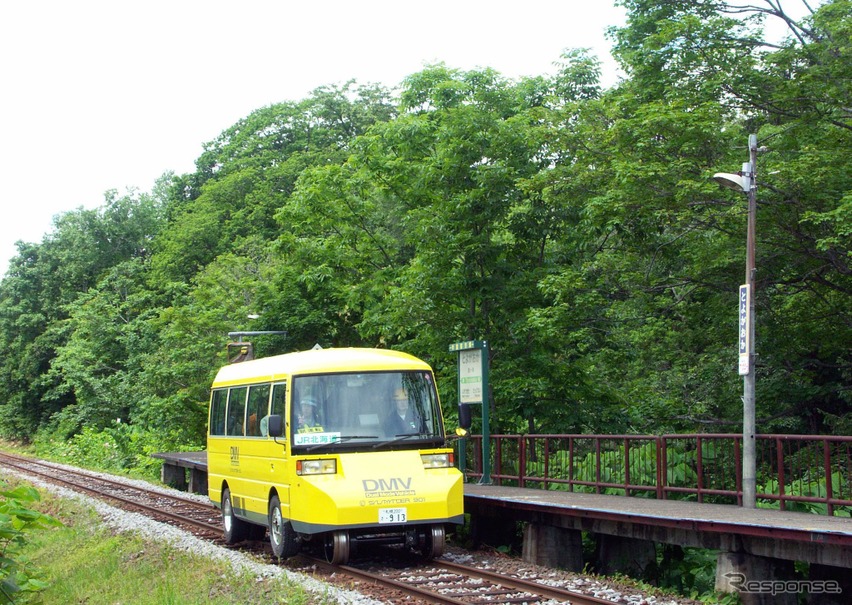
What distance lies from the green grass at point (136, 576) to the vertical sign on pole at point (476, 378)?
19.6 ft

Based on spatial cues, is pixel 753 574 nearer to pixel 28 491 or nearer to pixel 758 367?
pixel 28 491

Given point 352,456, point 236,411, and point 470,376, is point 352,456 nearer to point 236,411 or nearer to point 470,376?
point 236,411

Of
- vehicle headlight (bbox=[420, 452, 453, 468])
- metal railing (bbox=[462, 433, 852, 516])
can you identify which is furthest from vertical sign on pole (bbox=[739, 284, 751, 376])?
vehicle headlight (bbox=[420, 452, 453, 468])

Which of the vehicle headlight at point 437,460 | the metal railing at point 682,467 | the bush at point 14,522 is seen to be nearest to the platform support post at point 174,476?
the metal railing at point 682,467

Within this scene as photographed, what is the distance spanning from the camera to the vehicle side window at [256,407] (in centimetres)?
1433

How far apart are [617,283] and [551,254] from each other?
210cm

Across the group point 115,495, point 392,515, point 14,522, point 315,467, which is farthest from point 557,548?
point 115,495

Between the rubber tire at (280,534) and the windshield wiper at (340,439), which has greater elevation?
the windshield wiper at (340,439)

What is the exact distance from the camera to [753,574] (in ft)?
33.7

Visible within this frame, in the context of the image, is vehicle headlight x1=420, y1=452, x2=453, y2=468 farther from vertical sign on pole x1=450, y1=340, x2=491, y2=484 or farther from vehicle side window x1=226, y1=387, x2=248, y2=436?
vertical sign on pole x1=450, y1=340, x2=491, y2=484

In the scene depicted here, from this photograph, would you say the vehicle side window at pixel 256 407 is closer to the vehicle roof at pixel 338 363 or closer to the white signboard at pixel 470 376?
the vehicle roof at pixel 338 363

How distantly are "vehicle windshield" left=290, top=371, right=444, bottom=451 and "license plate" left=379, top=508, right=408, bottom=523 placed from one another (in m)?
0.88

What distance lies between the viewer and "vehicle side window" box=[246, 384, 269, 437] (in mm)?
14328

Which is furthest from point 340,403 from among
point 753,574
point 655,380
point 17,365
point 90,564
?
point 17,365
